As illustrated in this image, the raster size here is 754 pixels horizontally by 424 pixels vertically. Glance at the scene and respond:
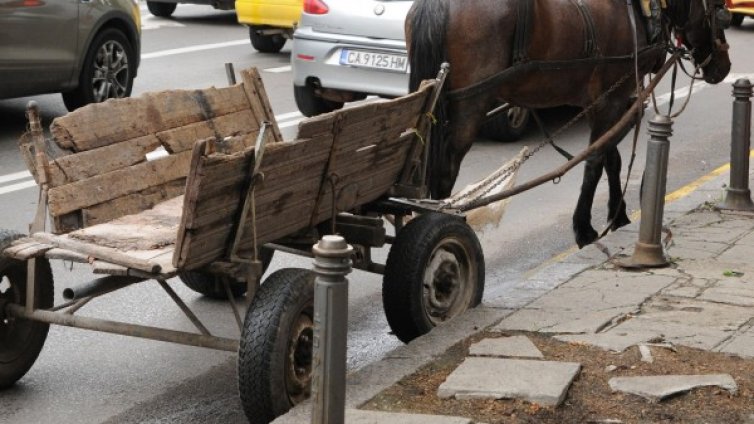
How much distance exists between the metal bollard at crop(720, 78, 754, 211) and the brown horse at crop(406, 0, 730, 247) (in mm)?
649

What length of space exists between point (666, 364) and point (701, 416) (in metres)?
0.63

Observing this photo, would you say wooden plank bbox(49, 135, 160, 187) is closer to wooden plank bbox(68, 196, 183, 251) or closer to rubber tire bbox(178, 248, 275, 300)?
wooden plank bbox(68, 196, 183, 251)

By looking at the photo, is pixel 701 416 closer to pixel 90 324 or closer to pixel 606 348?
pixel 606 348

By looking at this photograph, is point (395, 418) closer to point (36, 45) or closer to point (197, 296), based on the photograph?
point (197, 296)

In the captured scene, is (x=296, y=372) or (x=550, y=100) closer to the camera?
(x=296, y=372)

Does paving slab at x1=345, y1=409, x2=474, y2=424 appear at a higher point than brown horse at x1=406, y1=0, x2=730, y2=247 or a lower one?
lower

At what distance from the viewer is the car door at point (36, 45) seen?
39.7 feet

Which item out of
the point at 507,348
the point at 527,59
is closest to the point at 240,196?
the point at 507,348

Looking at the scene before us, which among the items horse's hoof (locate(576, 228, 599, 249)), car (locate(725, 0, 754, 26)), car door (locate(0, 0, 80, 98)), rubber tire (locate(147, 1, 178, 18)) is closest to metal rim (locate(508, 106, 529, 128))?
horse's hoof (locate(576, 228, 599, 249))

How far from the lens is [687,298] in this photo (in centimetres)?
741

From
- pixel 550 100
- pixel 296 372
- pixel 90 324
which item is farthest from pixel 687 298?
pixel 90 324

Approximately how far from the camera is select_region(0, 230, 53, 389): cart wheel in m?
6.14

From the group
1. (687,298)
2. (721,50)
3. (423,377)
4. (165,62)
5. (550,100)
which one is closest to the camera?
(423,377)

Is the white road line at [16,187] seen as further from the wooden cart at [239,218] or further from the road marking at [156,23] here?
the road marking at [156,23]
